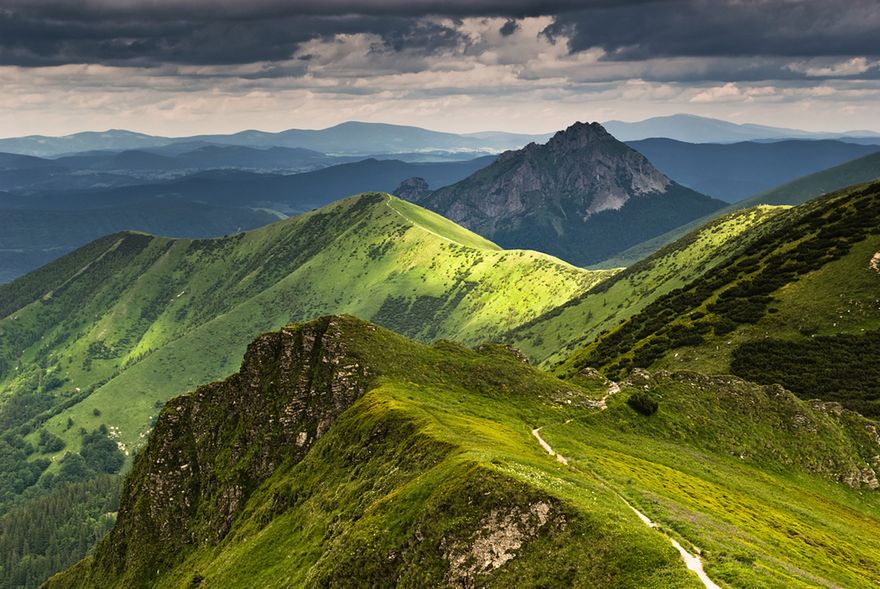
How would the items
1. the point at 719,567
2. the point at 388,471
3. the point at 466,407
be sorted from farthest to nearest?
the point at 466,407 < the point at 388,471 < the point at 719,567


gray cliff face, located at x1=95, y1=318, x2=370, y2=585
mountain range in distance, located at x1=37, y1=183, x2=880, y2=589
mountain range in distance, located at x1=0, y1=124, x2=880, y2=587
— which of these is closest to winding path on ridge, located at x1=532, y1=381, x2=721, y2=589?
mountain range in distance, located at x1=37, y1=183, x2=880, y2=589

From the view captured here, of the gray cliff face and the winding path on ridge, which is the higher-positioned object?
the winding path on ridge

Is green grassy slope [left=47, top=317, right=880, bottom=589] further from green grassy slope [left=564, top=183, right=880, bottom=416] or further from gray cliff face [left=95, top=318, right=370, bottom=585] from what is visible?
green grassy slope [left=564, top=183, right=880, bottom=416]

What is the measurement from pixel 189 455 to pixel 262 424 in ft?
62.5

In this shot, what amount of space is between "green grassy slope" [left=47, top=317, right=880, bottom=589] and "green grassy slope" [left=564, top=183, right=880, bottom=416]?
25.6 meters

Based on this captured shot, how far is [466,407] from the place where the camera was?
90.9m

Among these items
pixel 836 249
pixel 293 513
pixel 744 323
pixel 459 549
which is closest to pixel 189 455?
pixel 293 513

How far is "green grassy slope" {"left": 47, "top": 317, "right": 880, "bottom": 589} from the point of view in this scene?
160 feet

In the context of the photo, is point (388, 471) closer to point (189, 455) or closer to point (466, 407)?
point (466, 407)

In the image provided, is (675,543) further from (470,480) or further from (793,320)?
(793,320)

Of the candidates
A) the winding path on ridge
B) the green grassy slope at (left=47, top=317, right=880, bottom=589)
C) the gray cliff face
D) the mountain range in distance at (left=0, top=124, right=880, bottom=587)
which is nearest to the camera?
the winding path on ridge

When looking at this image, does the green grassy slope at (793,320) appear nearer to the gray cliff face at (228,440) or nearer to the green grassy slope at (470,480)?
the green grassy slope at (470,480)

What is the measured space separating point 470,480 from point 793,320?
369 feet

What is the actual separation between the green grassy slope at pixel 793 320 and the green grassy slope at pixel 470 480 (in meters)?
25.6
